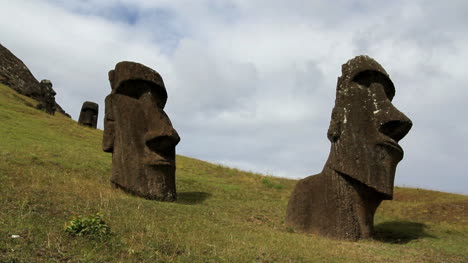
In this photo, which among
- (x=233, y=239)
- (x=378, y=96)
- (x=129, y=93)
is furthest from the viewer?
(x=129, y=93)

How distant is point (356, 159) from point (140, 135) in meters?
6.53

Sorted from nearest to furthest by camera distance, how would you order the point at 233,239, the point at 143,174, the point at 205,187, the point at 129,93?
the point at 233,239 < the point at 143,174 < the point at 129,93 < the point at 205,187

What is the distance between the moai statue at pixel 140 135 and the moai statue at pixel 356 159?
4.20m

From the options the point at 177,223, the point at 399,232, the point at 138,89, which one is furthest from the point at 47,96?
the point at 177,223

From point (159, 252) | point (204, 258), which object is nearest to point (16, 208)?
point (159, 252)

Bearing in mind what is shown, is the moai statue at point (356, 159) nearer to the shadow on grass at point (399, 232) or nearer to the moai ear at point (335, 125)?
the moai ear at point (335, 125)

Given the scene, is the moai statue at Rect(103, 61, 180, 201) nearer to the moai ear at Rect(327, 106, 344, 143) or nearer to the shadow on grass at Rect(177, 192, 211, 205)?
the shadow on grass at Rect(177, 192, 211, 205)

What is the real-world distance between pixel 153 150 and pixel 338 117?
18.6 feet

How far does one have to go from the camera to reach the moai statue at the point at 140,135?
14.0 metres

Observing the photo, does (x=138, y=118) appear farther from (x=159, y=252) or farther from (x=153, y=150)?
(x=159, y=252)

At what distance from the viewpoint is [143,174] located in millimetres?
13953

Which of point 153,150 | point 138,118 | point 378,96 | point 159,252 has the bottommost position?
point 159,252

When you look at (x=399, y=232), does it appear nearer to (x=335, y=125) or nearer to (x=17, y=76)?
(x=335, y=125)

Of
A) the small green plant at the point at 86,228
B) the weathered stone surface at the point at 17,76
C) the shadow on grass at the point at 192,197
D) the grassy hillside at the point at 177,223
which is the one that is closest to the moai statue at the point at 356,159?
the grassy hillside at the point at 177,223
